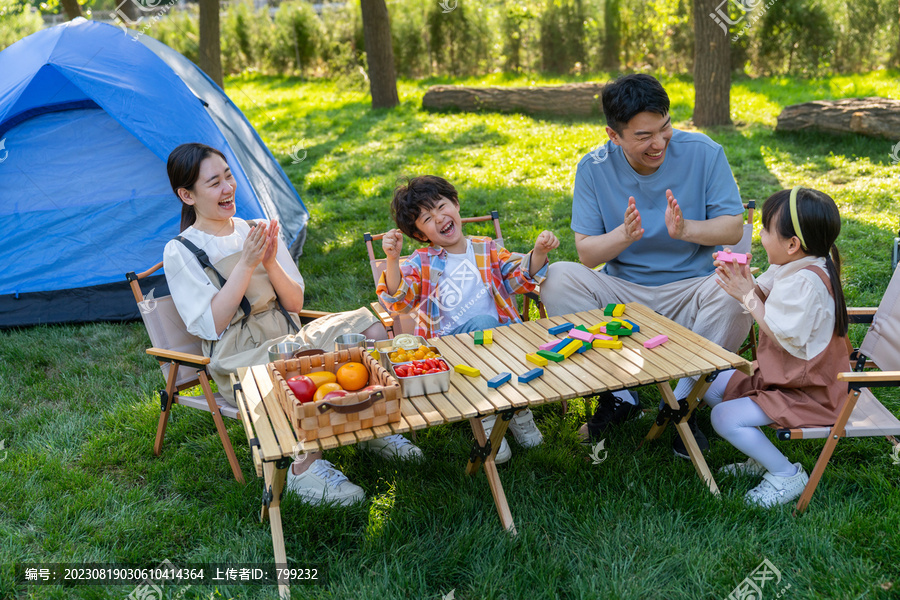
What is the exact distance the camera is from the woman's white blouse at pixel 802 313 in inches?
101

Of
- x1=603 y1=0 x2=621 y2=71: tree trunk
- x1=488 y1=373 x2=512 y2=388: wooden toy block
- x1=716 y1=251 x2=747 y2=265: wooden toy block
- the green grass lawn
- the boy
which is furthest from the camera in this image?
x1=603 y1=0 x2=621 y2=71: tree trunk

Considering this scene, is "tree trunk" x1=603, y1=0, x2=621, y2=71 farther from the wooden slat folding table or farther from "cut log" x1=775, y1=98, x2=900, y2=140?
the wooden slat folding table

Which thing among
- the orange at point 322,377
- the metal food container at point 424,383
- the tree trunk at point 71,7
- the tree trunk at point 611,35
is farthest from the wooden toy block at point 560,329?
the tree trunk at point 611,35

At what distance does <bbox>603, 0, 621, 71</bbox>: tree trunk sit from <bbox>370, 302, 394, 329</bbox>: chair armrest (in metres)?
Result: 10.7

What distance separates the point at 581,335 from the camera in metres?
2.85

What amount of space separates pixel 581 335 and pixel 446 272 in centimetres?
83

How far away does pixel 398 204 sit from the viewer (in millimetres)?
3398

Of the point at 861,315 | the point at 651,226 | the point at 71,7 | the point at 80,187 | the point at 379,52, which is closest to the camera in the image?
the point at 861,315

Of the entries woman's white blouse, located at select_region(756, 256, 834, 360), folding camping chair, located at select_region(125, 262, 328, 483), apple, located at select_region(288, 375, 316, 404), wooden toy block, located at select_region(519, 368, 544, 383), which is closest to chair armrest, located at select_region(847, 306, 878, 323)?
woman's white blouse, located at select_region(756, 256, 834, 360)

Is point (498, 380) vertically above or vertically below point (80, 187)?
below

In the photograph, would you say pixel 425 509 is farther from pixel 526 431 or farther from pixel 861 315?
pixel 861 315

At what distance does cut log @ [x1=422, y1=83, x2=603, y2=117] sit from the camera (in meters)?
9.72

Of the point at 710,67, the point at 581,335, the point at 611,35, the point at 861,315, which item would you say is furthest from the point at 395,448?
the point at 611,35

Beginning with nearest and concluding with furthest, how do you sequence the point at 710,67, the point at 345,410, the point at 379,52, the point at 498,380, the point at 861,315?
1. the point at 345,410
2. the point at 498,380
3. the point at 861,315
4. the point at 710,67
5. the point at 379,52
